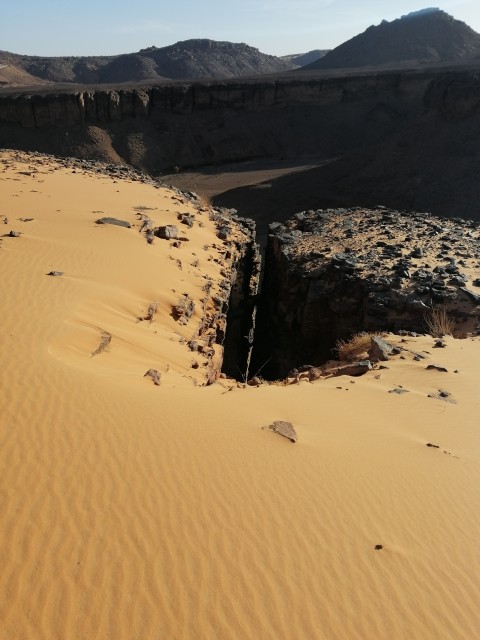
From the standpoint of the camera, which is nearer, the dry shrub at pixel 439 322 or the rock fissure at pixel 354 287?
the dry shrub at pixel 439 322

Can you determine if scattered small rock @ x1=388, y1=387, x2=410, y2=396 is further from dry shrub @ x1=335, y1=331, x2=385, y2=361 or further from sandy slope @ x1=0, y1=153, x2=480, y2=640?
dry shrub @ x1=335, y1=331, x2=385, y2=361

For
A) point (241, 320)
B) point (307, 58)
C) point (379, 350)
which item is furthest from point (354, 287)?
point (307, 58)

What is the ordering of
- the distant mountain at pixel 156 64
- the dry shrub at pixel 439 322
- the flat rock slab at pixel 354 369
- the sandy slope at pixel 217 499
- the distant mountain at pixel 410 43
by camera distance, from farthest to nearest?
the distant mountain at pixel 156 64 → the distant mountain at pixel 410 43 → the dry shrub at pixel 439 322 → the flat rock slab at pixel 354 369 → the sandy slope at pixel 217 499

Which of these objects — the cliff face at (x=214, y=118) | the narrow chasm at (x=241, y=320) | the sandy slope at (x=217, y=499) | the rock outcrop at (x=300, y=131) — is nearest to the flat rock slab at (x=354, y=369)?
the sandy slope at (x=217, y=499)

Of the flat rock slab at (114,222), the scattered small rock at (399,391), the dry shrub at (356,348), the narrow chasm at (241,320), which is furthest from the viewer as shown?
the narrow chasm at (241,320)

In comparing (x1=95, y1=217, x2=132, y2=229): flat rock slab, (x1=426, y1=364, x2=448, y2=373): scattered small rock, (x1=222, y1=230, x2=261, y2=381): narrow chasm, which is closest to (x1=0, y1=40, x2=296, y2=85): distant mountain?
(x1=222, y1=230, x2=261, y2=381): narrow chasm

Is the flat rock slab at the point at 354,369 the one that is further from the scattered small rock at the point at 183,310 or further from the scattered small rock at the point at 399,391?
the scattered small rock at the point at 183,310
